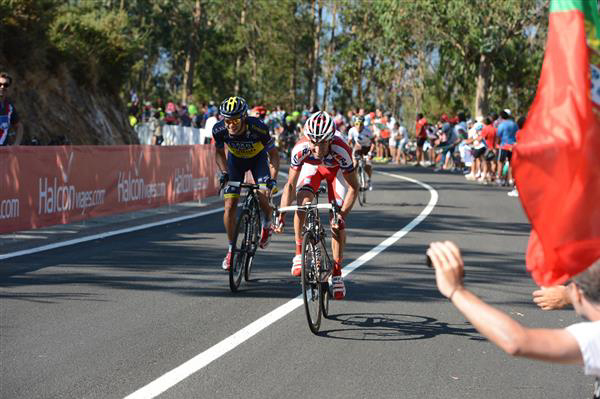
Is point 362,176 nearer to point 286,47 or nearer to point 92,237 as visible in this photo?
point 92,237

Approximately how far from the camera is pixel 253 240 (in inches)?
450

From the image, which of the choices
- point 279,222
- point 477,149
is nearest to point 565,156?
point 279,222

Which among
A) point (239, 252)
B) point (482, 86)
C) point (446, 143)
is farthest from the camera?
point (482, 86)

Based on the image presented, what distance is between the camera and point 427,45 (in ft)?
177

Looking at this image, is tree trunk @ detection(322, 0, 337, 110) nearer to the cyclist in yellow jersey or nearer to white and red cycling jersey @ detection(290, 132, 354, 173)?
the cyclist in yellow jersey

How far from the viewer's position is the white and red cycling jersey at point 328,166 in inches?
386

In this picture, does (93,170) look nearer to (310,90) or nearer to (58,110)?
(58,110)

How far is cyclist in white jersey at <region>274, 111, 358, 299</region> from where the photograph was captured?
9328 millimetres

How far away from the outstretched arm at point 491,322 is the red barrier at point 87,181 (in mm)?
11723

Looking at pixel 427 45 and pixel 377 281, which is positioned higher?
pixel 427 45

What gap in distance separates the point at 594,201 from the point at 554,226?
0.13 meters

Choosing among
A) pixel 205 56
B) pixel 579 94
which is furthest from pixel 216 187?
pixel 205 56

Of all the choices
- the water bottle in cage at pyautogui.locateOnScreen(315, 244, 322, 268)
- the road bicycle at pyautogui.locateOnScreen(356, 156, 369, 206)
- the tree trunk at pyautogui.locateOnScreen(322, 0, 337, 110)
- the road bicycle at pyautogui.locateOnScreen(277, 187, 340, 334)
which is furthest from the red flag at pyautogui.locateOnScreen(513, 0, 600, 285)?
the tree trunk at pyautogui.locateOnScreen(322, 0, 337, 110)

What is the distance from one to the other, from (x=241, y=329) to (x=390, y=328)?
4.19ft
